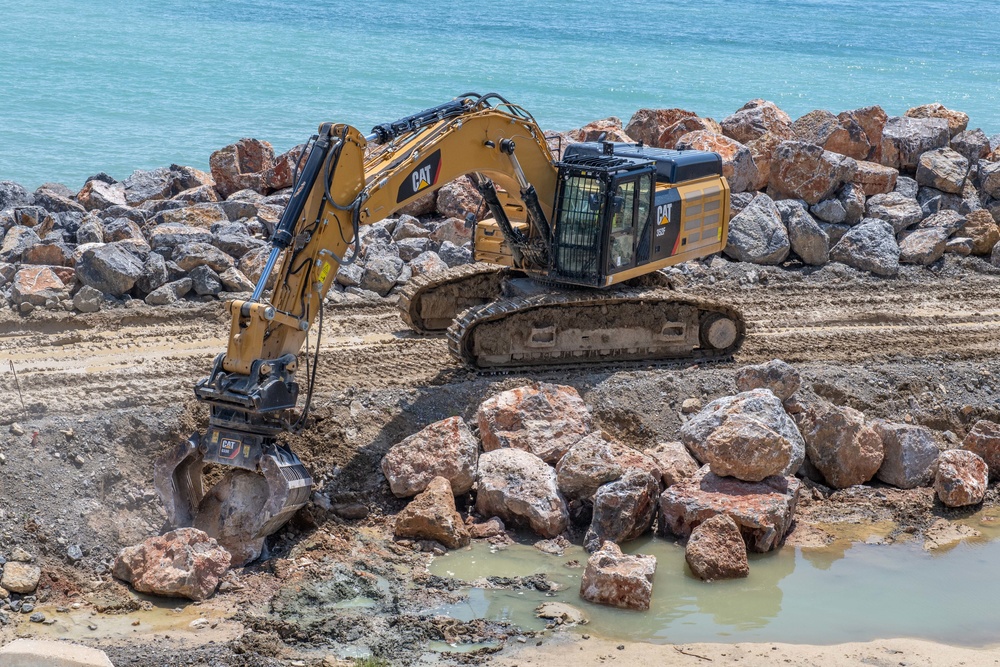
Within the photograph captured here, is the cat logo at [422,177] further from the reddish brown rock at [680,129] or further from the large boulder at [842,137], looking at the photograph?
the large boulder at [842,137]

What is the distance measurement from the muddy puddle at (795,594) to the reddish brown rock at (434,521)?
156mm

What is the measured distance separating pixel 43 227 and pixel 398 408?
23.1 ft

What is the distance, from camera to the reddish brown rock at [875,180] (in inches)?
681

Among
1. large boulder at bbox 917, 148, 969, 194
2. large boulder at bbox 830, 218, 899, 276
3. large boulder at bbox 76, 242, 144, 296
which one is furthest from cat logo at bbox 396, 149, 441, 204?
large boulder at bbox 917, 148, 969, 194

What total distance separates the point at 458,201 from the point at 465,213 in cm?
20

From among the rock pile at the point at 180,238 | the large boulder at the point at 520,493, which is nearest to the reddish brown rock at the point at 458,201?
the rock pile at the point at 180,238

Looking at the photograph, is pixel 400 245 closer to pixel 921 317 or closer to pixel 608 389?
pixel 608 389

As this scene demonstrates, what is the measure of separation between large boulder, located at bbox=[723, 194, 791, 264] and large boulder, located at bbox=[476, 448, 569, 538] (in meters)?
6.88

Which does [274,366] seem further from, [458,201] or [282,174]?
[282,174]

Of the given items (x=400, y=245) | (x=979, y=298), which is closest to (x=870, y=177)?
(x=979, y=298)

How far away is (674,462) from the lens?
9992 millimetres

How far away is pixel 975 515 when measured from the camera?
10.2 metres

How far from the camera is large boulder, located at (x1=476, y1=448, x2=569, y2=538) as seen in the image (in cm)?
949

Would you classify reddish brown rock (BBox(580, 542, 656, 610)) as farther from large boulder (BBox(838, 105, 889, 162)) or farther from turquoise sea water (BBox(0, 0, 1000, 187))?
turquoise sea water (BBox(0, 0, 1000, 187))
